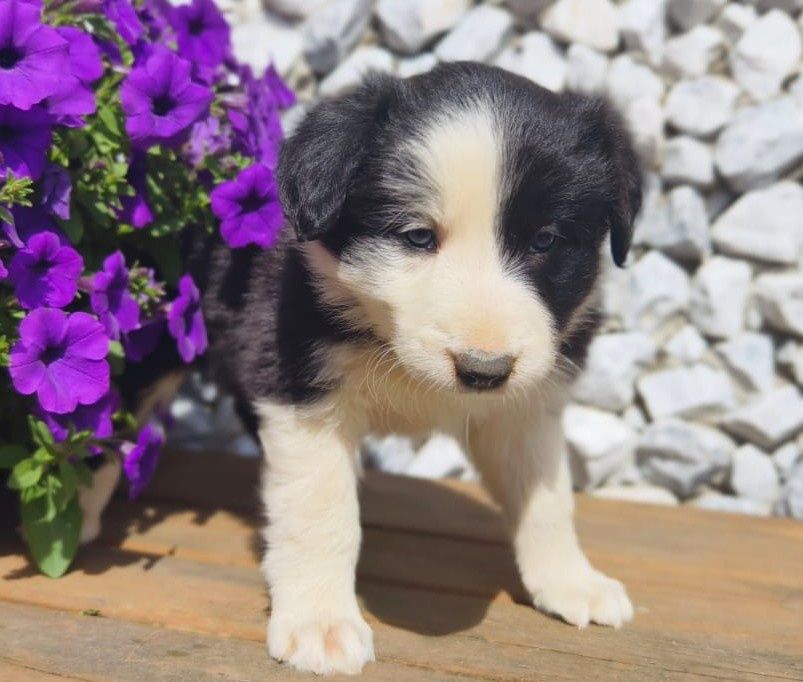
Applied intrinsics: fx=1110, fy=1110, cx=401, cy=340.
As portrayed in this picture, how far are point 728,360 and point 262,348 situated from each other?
233 cm

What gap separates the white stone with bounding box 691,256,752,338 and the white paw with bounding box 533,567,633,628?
180 cm

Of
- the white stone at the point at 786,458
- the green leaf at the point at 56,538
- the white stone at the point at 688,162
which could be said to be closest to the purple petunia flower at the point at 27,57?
the green leaf at the point at 56,538

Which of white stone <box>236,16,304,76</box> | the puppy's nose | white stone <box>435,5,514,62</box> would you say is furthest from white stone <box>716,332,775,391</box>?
the puppy's nose

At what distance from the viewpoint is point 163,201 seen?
290cm

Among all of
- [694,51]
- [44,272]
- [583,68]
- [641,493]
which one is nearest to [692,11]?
[694,51]

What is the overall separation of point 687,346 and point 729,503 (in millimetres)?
636

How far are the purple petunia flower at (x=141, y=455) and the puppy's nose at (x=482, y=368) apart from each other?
108 centimetres

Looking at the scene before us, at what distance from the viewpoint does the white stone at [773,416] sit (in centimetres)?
429

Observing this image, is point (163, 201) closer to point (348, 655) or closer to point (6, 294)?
point (6, 294)

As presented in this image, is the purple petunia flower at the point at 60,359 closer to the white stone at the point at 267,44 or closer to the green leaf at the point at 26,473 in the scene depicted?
the green leaf at the point at 26,473

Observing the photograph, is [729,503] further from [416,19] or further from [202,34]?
[202,34]

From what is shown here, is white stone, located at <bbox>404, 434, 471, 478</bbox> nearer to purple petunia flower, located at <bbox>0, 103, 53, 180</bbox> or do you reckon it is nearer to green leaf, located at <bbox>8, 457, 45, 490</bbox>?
green leaf, located at <bbox>8, 457, 45, 490</bbox>

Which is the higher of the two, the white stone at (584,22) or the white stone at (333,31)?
the white stone at (584,22)

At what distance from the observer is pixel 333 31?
4.42m
